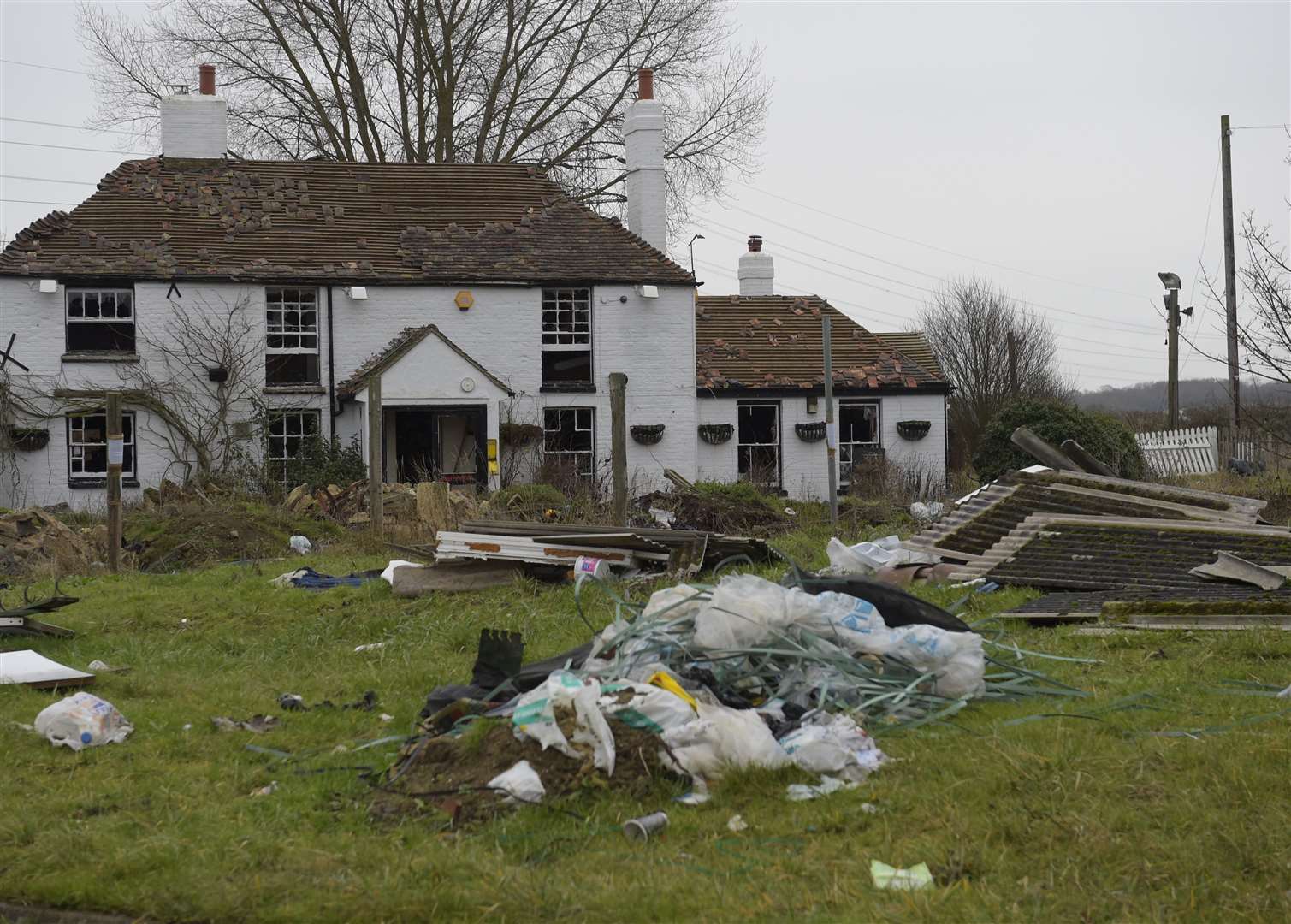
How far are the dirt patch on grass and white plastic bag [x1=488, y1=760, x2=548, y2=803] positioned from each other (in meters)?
11.1

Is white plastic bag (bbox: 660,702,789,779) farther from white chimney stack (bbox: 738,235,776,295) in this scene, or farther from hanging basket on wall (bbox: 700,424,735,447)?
white chimney stack (bbox: 738,235,776,295)

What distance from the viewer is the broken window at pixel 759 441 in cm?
2844

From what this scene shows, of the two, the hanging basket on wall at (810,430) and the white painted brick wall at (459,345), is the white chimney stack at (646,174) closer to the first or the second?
the white painted brick wall at (459,345)

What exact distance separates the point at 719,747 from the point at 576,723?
1.92ft

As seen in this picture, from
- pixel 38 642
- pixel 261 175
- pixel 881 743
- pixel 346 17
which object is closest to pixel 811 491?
pixel 261 175

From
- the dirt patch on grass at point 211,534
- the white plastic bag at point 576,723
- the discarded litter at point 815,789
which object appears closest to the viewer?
the discarded litter at point 815,789

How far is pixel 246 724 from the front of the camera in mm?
7312

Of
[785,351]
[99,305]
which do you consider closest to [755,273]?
[785,351]

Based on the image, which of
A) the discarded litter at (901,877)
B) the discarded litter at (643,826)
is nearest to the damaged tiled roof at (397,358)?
the discarded litter at (643,826)

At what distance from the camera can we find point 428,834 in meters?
5.14

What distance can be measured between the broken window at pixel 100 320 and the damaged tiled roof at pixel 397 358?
4016 millimetres

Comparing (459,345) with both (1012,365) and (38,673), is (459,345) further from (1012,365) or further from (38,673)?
(38,673)

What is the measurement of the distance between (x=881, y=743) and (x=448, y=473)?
20.6 meters

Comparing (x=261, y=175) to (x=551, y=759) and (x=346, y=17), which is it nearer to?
(x=346, y=17)
